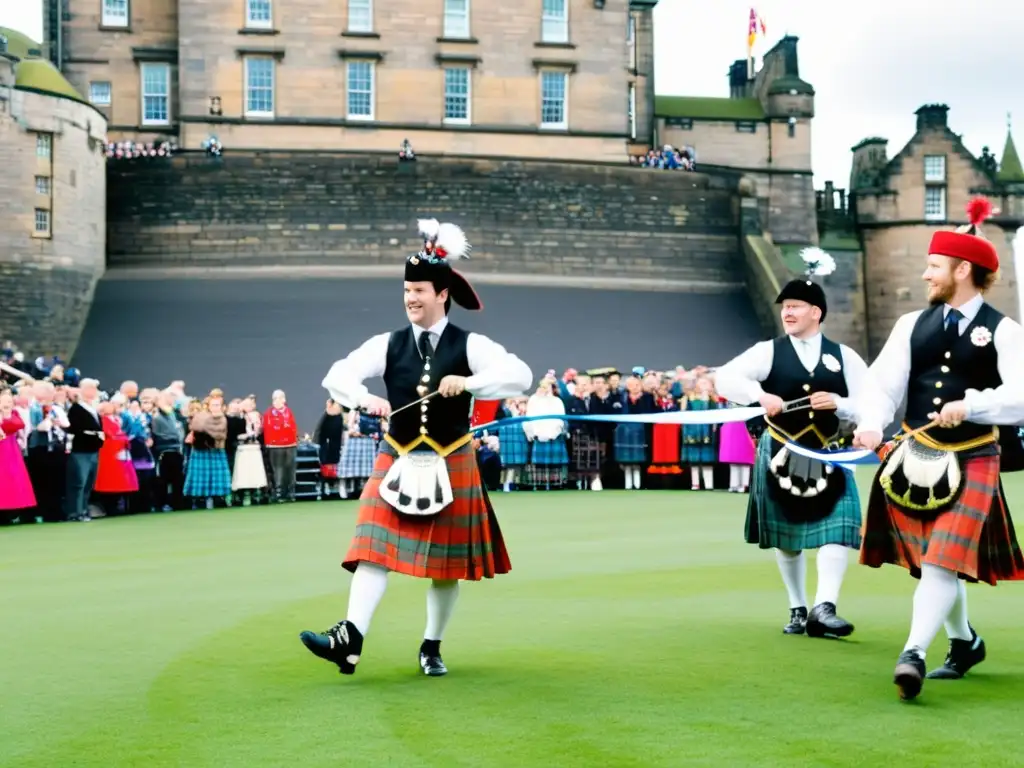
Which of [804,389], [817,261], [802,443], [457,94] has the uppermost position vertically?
[457,94]

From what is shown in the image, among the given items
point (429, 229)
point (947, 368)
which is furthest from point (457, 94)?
point (947, 368)

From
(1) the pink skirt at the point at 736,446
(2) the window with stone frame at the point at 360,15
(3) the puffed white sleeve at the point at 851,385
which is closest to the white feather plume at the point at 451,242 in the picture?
(3) the puffed white sleeve at the point at 851,385

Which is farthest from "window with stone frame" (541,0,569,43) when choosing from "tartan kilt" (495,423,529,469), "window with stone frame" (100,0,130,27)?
"tartan kilt" (495,423,529,469)

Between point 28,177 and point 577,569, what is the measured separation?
1274 inches

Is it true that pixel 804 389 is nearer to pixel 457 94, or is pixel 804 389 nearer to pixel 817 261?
pixel 817 261

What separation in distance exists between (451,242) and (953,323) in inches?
87.0

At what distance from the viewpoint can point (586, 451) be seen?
70.0 ft

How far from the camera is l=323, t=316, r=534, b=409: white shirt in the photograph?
6570 millimetres

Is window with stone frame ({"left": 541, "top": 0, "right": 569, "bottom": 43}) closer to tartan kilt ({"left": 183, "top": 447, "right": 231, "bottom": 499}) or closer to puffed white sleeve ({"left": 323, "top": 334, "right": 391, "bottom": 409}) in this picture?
tartan kilt ({"left": 183, "top": 447, "right": 231, "bottom": 499})

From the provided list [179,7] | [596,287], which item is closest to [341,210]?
[596,287]

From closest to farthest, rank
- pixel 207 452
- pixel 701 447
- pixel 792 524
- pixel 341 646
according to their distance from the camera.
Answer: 1. pixel 341 646
2. pixel 792 524
3. pixel 207 452
4. pixel 701 447

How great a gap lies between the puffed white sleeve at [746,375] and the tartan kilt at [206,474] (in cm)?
1151

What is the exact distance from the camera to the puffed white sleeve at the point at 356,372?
6.70m

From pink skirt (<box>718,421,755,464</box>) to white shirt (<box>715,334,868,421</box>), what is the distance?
12.3 m
